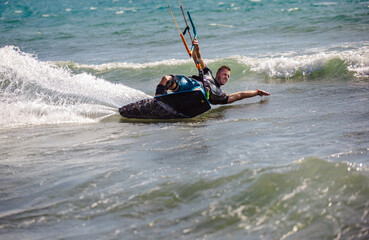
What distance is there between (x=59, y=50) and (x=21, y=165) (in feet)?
45.2

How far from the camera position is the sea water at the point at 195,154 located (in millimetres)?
→ 3541

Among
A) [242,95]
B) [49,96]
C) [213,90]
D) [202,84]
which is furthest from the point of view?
[49,96]

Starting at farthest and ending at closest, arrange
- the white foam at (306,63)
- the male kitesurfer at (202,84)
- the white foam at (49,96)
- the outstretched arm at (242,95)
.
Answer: the white foam at (306,63), the outstretched arm at (242,95), the white foam at (49,96), the male kitesurfer at (202,84)

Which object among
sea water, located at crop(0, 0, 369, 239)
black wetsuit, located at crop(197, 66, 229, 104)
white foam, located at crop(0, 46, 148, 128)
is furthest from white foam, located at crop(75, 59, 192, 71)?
black wetsuit, located at crop(197, 66, 229, 104)

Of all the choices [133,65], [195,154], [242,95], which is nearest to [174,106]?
[242,95]

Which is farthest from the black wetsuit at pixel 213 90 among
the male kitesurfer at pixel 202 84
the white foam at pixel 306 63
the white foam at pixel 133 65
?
the white foam at pixel 133 65

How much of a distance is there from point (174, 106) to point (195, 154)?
7.93 ft

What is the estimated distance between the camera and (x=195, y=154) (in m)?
5.04

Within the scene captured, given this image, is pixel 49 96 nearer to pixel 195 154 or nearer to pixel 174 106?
pixel 174 106

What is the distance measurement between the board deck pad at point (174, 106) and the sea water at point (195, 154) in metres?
0.26

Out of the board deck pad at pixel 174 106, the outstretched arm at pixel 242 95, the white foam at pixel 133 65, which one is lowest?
the outstretched arm at pixel 242 95

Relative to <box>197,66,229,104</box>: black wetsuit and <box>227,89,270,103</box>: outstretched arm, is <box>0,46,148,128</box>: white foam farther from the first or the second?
<box>227,89,270,103</box>: outstretched arm

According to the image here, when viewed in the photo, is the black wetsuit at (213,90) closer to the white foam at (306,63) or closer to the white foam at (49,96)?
the white foam at (49,96)

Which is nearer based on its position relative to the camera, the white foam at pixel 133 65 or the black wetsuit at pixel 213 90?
the black wetsuit at pixel 213 90
